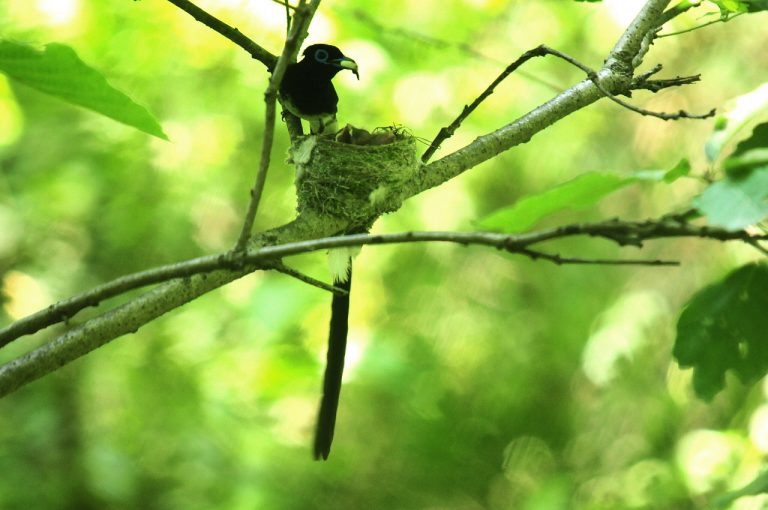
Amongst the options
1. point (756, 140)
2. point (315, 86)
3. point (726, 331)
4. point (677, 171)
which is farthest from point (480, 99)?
point (315, 86)

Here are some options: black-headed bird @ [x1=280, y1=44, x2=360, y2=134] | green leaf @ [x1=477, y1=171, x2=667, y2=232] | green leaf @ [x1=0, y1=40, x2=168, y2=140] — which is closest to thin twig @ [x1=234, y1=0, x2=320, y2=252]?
green leaf @ [x1=0, y1=40, x2=168, y2=140]

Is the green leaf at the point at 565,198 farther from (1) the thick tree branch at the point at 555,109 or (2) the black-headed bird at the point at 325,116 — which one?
(2) the black-headed bird at the point at 325,116

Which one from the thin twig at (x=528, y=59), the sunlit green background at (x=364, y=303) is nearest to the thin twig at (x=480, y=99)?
the thin twig at (x=528, y=59)

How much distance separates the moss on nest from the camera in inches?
104

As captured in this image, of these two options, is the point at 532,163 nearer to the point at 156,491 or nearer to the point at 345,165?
the point at 345,165

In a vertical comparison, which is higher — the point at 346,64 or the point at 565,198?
the point at 346,64

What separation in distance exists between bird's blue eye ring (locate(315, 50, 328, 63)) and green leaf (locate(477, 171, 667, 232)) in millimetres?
2234

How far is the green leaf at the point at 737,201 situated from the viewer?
3.59 feet

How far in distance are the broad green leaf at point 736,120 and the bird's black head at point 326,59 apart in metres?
2.13

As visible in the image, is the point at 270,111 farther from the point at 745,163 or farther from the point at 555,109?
the point at 555,109

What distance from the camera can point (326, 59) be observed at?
359 cm

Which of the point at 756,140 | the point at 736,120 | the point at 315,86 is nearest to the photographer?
the point at 736,120

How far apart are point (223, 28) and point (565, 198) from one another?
1.16 meters

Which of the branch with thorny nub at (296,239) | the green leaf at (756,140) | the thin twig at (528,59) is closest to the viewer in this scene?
the branch with thorny nub at (296,239)
